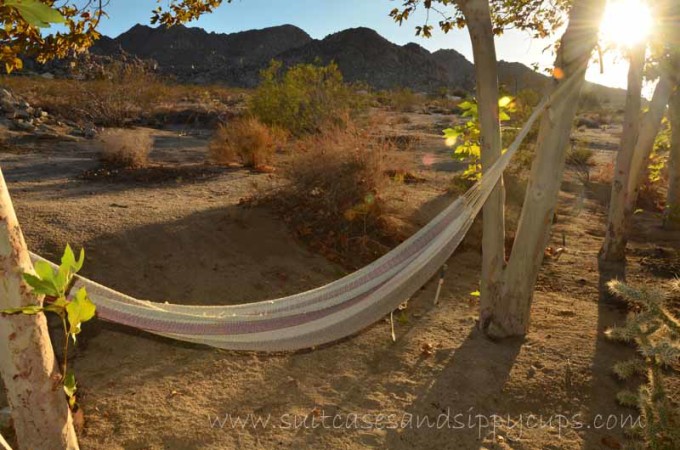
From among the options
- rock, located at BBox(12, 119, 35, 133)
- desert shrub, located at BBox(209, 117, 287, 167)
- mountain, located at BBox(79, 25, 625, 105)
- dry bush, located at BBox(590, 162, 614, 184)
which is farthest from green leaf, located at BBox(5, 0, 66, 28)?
mountain, located at BBox(79, 25, 625, 105)

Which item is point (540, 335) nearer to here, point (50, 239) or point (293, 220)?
point (293, 220)

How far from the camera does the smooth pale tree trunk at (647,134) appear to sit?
4234 millimetres

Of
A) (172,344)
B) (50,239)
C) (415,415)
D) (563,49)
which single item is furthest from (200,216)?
(563,49)

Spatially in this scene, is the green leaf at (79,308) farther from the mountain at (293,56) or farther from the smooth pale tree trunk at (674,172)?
the mountain at (293,56)

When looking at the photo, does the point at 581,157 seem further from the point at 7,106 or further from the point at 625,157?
the point at 7,106

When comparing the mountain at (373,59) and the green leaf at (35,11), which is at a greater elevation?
the mountain at (373,59)

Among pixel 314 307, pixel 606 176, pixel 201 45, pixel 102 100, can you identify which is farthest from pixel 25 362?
pixel 201 45

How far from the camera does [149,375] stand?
250 cm

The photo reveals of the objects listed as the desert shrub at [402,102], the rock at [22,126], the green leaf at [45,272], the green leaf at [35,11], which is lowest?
the green leaf at [45,272]

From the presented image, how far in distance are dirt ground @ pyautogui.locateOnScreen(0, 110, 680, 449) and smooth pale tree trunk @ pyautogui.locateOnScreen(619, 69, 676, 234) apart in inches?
27.0

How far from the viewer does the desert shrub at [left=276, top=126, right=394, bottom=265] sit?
4293 mm

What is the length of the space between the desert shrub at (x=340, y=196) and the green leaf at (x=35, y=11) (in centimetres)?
343

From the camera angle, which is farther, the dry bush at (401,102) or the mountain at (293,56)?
the mountain at (293,56)

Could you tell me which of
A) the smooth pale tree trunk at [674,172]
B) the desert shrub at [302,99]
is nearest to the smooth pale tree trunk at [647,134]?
the smooth pale tree trunk at [674,172]
